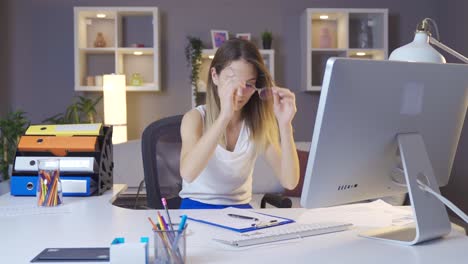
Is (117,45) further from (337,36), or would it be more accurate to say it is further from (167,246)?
(167,246)

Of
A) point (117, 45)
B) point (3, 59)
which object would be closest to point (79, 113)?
point (117, 45)

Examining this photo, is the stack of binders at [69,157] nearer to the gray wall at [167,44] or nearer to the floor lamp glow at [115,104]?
the floor lamp glow at [115,104]

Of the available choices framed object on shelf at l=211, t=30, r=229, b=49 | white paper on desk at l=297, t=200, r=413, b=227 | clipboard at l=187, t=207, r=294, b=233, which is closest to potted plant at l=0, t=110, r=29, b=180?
framed object on shelf at l=211, t=30, r=229, b=49

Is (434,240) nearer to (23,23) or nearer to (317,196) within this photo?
(317,196)

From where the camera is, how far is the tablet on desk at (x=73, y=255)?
117cm

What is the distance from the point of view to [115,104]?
4219 millimetres

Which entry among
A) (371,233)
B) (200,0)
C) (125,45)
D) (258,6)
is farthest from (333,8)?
(371,233)

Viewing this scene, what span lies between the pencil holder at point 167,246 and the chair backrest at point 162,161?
1137 millimetres

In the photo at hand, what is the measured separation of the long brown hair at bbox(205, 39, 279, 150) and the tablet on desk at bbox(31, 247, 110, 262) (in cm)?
92

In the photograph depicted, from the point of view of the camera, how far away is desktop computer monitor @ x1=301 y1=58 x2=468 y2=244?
1210 millimetres

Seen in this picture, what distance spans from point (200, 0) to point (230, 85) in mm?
2925

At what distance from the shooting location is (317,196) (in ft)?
4.19

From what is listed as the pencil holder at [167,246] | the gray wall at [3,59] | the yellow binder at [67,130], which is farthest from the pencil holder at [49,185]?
the gray wall at [3,59]

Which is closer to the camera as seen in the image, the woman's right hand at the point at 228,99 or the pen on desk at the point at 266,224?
the pen on desk at the point at 266,224
